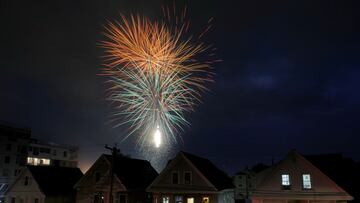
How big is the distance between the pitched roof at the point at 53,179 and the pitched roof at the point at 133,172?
27.9 ft

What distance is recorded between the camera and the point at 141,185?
3984cm

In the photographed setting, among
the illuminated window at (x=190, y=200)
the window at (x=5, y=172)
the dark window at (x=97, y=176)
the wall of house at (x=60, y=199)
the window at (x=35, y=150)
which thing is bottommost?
the wall of house at (x=60, y=199)

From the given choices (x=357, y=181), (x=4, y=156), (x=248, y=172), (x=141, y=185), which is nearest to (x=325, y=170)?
(x=357, y=181)

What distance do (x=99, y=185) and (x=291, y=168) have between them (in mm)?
20248

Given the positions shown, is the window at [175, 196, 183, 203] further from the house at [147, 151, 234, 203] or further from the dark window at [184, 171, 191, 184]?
the dark window at [184, 171, 191, 184]

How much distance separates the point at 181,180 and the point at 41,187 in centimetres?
1761

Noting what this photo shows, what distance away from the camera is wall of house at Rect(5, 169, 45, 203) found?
41.8 meters

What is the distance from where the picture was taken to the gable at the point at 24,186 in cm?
4219

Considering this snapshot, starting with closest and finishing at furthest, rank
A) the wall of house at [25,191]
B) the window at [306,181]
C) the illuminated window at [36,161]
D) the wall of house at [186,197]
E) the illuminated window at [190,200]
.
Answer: the window at [306,181]
the wall of house at [186,197]
the illuminated window at [190,200]
the wall of house at [25,191]
the illuminated window at [36,161]

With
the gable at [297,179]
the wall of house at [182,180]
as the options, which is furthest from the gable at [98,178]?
the gable at [297,179]

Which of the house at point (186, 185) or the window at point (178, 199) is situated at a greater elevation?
the house at point (186, 185)

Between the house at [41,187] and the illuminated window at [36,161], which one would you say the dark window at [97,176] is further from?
the illuminated window at [36,161]

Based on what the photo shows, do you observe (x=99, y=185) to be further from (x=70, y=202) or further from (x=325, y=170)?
(x=325, y=170)

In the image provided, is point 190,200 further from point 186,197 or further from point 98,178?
Result: point 98,178
